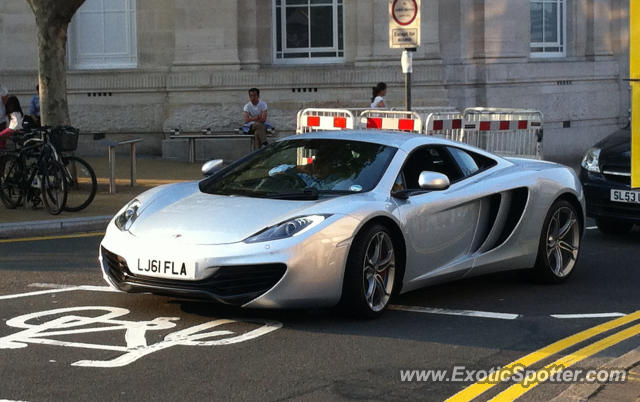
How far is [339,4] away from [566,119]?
5.27m

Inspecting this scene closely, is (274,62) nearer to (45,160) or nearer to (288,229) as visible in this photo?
(45,160)

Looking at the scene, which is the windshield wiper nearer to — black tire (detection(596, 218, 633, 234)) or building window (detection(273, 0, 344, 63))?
black tire (detection(596, 218, 633, 234))

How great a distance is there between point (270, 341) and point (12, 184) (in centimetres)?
823

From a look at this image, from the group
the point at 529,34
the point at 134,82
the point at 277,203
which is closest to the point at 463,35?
the point at 529,34

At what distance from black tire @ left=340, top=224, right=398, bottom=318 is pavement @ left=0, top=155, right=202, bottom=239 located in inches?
235

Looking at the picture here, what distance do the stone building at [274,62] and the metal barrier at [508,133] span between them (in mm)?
5928

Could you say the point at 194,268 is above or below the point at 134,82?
below

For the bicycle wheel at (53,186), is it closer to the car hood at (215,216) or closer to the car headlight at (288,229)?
the car hood at (215,216)

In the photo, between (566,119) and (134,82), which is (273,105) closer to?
(134,82)

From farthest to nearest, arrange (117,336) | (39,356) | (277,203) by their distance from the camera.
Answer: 1. (277,203)
2. (117,336)
3. (39,356)

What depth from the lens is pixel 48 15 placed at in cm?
1603

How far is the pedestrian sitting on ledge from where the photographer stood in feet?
69.9

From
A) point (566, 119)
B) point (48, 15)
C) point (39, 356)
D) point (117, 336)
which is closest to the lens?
point (39, 356)

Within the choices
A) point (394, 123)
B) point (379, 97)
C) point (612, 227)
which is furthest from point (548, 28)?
point (612, 227)
